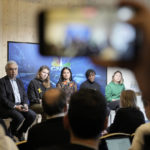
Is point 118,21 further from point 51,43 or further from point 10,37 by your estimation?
point 10,37

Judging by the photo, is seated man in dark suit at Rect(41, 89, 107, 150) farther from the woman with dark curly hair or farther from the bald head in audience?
the woman with dark curly hair

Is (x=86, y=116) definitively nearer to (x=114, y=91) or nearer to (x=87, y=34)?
(x=87, y=34)

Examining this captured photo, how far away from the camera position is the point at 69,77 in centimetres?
503

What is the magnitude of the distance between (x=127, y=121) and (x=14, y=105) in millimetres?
1985

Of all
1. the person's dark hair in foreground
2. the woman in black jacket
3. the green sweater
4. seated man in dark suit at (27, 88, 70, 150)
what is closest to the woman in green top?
the green sweater

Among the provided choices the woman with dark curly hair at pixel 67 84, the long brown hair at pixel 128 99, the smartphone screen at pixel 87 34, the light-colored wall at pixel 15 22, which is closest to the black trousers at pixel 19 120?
the woman with dark curly hair at pixel 67 84

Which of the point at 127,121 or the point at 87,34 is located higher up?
the point at 87,34

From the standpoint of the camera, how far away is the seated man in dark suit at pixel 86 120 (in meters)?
1.03

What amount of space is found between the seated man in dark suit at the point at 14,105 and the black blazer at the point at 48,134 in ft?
7.23

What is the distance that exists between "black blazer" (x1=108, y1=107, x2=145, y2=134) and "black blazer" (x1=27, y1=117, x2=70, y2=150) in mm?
1030

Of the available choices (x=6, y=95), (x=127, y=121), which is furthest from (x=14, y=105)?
(x=127, y=121)

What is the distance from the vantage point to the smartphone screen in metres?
0.48

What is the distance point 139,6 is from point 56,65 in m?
5.55

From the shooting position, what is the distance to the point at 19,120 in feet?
13.4
